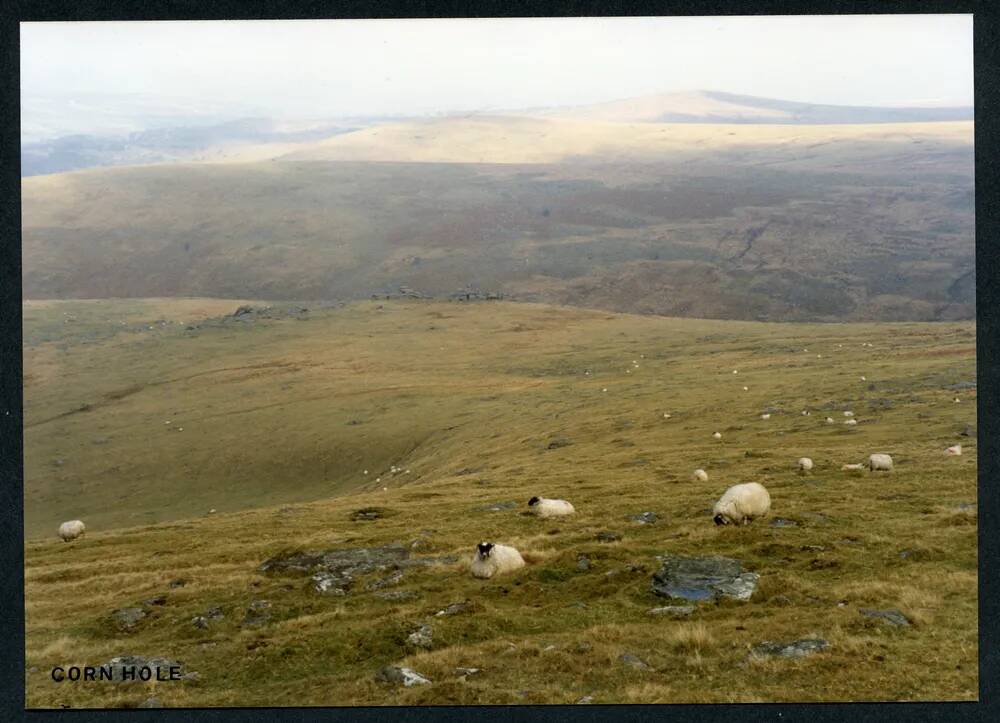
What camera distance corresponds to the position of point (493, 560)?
67.8ft

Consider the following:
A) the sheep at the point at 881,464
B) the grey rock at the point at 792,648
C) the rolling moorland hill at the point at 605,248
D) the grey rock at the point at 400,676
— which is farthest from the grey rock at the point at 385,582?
the rolling moorland hill at the point at 605,248

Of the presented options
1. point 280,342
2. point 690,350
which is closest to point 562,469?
point 690,350

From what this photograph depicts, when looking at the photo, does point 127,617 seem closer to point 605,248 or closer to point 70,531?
point 70,531

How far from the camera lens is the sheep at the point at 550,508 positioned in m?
25.7

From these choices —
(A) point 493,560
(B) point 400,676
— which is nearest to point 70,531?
(A) point 493,560

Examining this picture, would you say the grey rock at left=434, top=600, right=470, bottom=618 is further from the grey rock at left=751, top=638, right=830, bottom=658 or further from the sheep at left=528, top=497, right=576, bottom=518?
the sheep at left=528, top=497, right=576, bottom=518

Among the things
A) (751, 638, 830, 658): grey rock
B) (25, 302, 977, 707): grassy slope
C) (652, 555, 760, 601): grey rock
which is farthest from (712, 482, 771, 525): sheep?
(751, 638, 830, 658): grey rock

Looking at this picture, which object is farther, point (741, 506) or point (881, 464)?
point (881, 464)

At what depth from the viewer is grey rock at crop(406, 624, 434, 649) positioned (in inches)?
699

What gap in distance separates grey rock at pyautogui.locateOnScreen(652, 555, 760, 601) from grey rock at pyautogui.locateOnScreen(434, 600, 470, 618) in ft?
13.5

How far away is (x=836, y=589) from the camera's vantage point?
1811cm

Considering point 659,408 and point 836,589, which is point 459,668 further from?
point 659,408

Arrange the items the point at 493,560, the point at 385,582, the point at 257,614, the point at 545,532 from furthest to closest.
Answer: the point at 545,532 → the point at 385,582 → the point at 493,560 → the point at 257,614

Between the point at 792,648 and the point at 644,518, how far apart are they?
7766 mm
